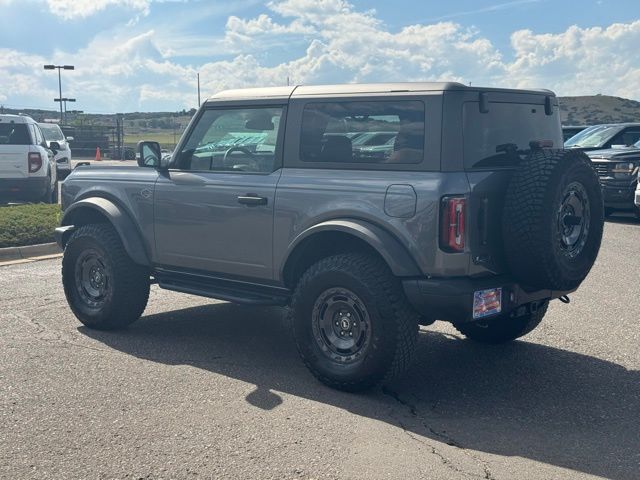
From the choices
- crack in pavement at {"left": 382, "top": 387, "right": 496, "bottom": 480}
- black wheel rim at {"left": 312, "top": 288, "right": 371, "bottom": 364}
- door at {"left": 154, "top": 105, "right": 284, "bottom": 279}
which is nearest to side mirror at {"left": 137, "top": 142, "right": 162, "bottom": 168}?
door at {"left": 154, "top": 105, "right": 284, "bottom": 279}

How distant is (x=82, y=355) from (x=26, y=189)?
9.22 m

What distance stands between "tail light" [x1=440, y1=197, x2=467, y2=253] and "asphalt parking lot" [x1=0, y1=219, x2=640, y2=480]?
3.40 ft

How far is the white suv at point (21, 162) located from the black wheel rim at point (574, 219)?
37.1 ft

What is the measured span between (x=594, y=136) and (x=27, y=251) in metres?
11.9

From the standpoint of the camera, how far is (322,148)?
5.54 metres

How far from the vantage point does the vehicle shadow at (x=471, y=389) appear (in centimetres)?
439

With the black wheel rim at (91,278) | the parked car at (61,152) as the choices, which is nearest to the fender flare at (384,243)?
the black wheel rim at (91,278)

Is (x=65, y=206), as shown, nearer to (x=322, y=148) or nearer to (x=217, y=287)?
(x=217, y=287)

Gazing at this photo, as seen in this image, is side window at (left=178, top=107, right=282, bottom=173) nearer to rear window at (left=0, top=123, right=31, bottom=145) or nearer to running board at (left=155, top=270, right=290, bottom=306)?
running board at (left=155, top=270, right=290, bottom=306)

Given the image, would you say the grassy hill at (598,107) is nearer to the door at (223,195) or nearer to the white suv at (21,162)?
the white suv at (21,162)

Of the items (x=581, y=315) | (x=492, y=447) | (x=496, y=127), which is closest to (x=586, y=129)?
(x=581, y=315)

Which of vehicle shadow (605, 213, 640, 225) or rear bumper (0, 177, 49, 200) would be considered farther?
vehicle shadow (605, 213, 640, 225)

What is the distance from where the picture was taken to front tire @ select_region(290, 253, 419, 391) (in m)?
4.93

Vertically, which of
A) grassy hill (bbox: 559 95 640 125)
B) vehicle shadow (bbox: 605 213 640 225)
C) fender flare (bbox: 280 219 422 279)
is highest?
grassy hill (bbox: 559 95 640 125)
